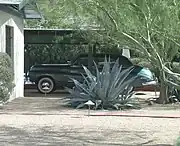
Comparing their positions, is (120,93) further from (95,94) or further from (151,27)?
(151,27)

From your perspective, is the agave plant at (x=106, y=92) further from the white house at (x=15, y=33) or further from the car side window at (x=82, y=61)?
the car side window at (x=82, y=61)

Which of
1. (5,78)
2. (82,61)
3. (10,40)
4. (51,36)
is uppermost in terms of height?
(51,36)

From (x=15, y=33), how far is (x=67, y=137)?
376 inches

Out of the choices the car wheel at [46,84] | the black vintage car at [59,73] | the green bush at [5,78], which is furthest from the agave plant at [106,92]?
the car wheel at [46,84]

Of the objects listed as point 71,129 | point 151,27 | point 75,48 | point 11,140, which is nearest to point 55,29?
point 75,48

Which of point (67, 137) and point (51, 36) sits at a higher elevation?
point (51, 36)

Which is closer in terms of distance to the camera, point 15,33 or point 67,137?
point 67,137

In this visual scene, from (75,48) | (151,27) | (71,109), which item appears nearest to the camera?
(151,27)

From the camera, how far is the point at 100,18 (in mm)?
8938

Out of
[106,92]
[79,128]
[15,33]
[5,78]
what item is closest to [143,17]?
[79,128]

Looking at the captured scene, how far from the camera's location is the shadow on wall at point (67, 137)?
9.41m

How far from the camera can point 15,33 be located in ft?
62.2

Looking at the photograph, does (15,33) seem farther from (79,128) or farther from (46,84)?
(79,128)

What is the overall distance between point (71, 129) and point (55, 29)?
11407mm
